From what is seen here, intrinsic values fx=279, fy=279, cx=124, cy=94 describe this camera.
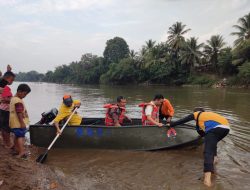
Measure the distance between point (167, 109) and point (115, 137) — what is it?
70.2 inches

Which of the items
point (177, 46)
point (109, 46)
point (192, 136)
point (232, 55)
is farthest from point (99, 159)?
point (109, 46)

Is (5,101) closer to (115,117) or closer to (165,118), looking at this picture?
(115,117)

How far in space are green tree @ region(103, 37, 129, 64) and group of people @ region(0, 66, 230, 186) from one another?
221ft

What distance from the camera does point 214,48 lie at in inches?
1633

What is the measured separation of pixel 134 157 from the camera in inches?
249

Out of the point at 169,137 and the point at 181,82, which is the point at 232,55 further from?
the point at 169,137

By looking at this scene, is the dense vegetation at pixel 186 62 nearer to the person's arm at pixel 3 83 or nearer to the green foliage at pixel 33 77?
the person's arm at pixel 3 83

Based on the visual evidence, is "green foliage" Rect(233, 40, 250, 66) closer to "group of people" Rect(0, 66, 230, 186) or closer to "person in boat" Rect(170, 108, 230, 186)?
"group of people" Rect(0, 66, 230, 186)

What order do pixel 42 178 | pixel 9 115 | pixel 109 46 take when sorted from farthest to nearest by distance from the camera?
pixel 109 46 < pixel 9 115 < pixel 42 178

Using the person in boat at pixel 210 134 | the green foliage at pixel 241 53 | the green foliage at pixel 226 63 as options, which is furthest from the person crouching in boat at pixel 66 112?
the green foliage at pixel 226 63

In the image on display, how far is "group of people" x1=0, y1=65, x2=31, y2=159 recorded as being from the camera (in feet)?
17.2

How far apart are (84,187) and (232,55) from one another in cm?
3580

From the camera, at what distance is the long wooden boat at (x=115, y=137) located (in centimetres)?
645

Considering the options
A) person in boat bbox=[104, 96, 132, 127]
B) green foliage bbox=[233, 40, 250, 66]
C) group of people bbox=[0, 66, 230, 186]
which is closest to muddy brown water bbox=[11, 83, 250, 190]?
group of people bbox=[0, 66, 230, 186]
